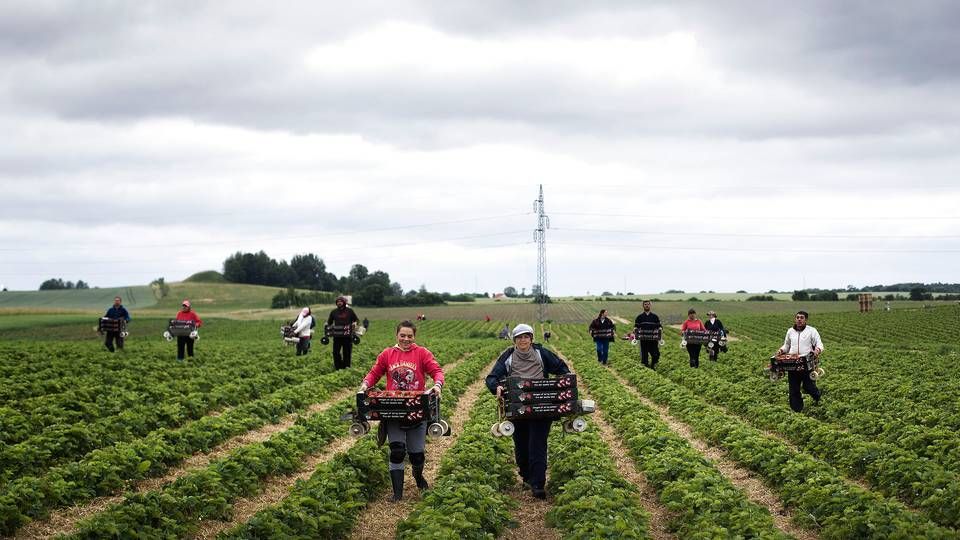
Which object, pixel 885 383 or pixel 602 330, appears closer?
pixel 885 383

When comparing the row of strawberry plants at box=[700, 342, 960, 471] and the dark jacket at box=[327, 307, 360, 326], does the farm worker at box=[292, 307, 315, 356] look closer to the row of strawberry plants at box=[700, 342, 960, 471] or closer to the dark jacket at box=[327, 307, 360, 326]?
the dark jacket at box=[327, 307, 360, 326]

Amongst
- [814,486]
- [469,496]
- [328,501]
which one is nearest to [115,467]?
[328,501]

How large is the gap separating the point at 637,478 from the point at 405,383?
395cm

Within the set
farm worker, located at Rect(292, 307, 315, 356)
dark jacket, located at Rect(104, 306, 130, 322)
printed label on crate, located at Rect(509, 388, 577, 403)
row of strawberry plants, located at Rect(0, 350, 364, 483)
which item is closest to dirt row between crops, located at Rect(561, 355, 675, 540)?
printed label on crate, located at Rect(509, 388, 577, 403)

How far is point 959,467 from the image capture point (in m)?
11.7

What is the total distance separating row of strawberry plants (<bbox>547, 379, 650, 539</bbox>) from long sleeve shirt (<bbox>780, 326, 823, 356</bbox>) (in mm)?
6316

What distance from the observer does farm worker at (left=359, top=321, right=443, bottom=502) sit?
11273 millimetres

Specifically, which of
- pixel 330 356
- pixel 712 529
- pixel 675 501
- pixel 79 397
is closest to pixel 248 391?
pixel 79 397

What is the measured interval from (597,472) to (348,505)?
11.8 feet

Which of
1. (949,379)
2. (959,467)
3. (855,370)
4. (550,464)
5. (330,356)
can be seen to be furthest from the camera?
(330,356)

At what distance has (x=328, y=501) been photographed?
400 inches

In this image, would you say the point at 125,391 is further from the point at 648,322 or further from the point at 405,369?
the point at 648,322

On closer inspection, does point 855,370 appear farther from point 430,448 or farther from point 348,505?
point 348,505

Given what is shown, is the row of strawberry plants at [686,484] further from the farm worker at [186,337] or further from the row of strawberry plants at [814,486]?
the farm worker at [186,337]
